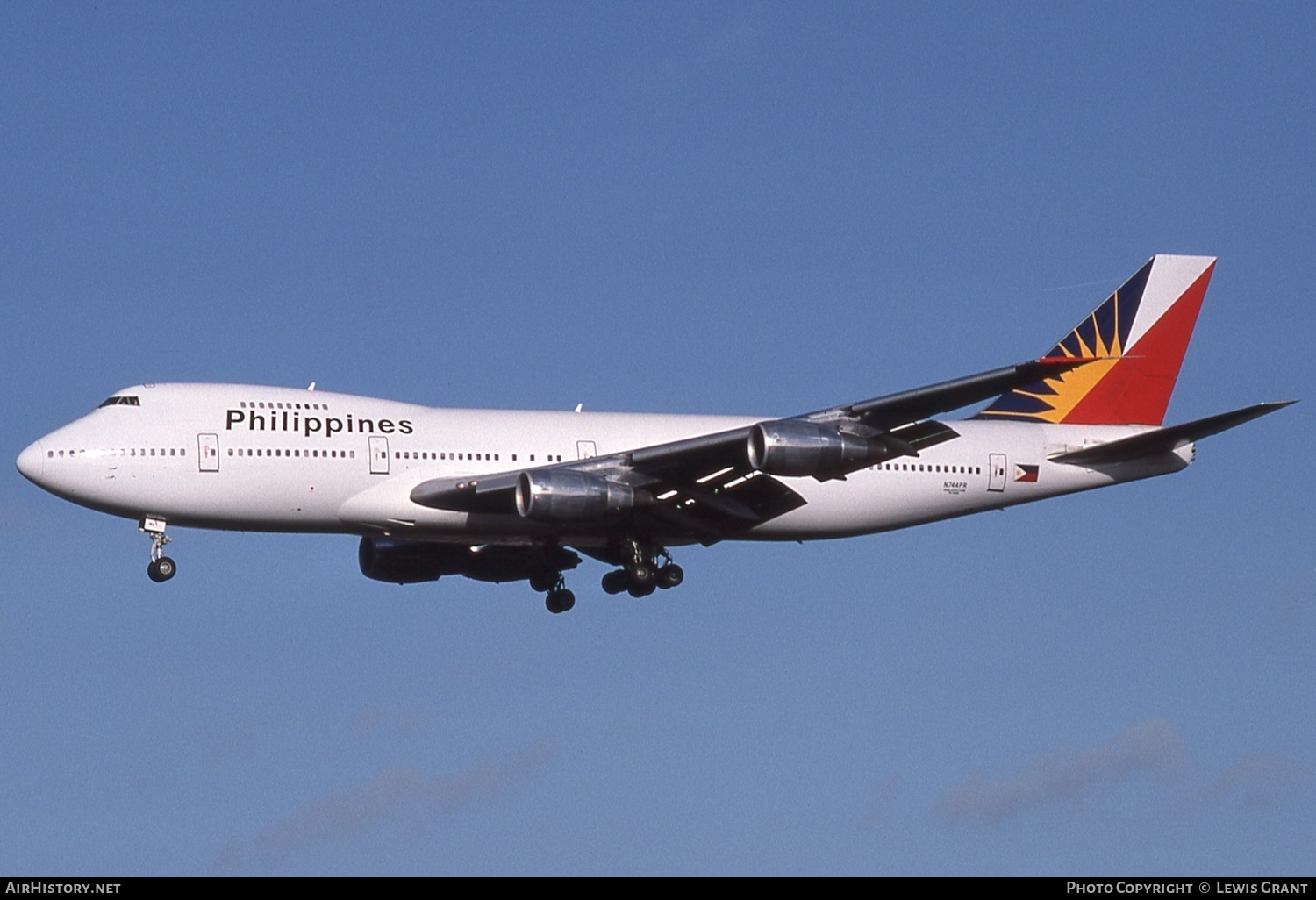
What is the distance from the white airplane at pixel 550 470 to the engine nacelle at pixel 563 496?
0.04 metres

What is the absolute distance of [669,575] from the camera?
4897cm

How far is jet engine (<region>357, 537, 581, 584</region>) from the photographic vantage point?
50.8 metres

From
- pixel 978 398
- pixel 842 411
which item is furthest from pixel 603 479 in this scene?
pixel 978 398

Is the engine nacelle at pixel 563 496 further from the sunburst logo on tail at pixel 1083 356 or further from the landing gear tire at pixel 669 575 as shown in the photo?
the sunburst logo on tail at pixel 1083 356

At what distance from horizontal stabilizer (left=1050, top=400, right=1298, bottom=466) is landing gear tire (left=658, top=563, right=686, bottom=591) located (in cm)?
1124

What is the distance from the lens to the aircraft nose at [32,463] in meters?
45.0

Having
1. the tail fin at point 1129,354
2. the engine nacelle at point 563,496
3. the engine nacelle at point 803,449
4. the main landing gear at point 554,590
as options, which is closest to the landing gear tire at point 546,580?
the main landing gear at point 554,590

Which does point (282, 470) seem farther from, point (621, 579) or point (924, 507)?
point (924, 507)

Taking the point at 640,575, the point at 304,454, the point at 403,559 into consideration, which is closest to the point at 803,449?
the point at 640,575

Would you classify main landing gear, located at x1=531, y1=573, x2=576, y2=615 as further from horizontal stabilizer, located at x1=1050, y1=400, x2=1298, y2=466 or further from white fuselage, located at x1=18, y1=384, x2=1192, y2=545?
horizontal stabilizer, located at x1=1050, y1=400, x2=1298, y2=466

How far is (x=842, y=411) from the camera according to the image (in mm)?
43969

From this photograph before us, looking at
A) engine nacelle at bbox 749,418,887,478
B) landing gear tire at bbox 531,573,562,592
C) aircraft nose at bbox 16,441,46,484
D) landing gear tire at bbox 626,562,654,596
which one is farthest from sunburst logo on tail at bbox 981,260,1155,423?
aircraft nose at bbox 16,441,46,484

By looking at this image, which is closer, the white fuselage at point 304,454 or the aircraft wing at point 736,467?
the aircraft wing at point 736,467

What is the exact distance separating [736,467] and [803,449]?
334cm
